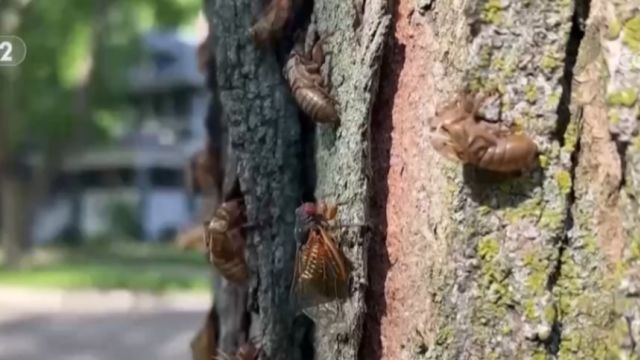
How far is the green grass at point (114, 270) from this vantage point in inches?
555

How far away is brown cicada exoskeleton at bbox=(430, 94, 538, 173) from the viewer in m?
0.98

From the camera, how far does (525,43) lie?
100cm

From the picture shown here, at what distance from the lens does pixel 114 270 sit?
16.2 metres

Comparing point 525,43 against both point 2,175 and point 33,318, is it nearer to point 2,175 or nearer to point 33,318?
point 33,318

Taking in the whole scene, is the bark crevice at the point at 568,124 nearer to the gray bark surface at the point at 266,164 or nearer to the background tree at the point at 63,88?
the gray bark surface at the point at 266,164

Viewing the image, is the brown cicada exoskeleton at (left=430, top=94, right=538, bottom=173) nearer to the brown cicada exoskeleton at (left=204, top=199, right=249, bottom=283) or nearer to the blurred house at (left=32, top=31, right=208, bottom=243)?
the brown cicada exoskeleton at (left=204, top=199, right=249, bottom=283)

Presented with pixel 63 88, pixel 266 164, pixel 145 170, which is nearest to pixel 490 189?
pixel 266 164

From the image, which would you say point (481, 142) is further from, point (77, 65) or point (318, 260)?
point (77, 65)

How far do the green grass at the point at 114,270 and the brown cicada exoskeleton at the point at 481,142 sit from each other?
935 cm

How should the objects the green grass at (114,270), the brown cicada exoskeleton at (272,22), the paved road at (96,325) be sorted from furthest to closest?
the green grass at (114,270) < the paved road at (96,325) < the brown cicada exoskeleton at (272,22)

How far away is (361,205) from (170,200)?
26367 mm

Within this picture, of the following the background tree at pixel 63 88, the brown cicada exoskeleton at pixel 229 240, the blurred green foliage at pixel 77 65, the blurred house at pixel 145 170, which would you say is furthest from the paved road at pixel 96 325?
the blurred house at pixel 145 170

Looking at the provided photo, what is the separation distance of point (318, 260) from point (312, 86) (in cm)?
18

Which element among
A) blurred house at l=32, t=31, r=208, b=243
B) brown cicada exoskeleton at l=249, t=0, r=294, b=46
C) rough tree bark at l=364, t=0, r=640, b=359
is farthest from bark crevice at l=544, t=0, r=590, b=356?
blurred house at l=32, t=31, r=208, b=243
